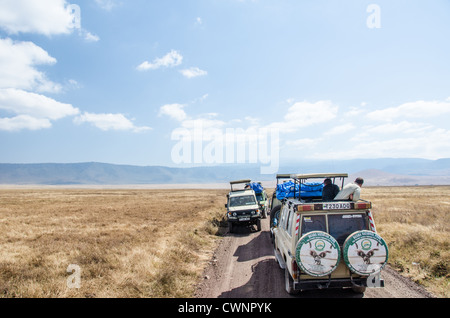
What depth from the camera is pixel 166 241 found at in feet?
42.0

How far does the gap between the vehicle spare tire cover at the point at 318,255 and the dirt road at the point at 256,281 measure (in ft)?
4.63

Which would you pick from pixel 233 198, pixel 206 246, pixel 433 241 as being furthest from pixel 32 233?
pixel 433 241

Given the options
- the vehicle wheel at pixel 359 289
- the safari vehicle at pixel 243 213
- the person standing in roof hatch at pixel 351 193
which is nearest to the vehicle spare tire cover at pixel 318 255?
the vehicle wheel at pixel 359 289

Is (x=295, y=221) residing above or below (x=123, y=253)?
above

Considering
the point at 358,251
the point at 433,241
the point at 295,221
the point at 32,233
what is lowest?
the point at 32,233

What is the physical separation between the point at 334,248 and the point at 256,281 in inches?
128

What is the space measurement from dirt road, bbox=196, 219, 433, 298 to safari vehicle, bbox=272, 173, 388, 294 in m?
0.67

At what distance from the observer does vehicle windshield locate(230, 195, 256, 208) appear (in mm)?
17508

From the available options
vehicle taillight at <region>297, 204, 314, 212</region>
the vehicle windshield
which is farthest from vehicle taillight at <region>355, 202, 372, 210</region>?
the vehicle windshield

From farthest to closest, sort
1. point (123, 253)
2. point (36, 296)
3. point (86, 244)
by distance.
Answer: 1. point (86, 244)
2. point (123, 253)
3. point (36, 296)

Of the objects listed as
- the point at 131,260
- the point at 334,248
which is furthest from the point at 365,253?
the point at 131,260

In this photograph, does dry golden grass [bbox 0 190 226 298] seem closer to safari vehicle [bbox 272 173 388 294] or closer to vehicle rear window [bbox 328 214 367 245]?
safari vehicle [bbox 272 173 388 294]
